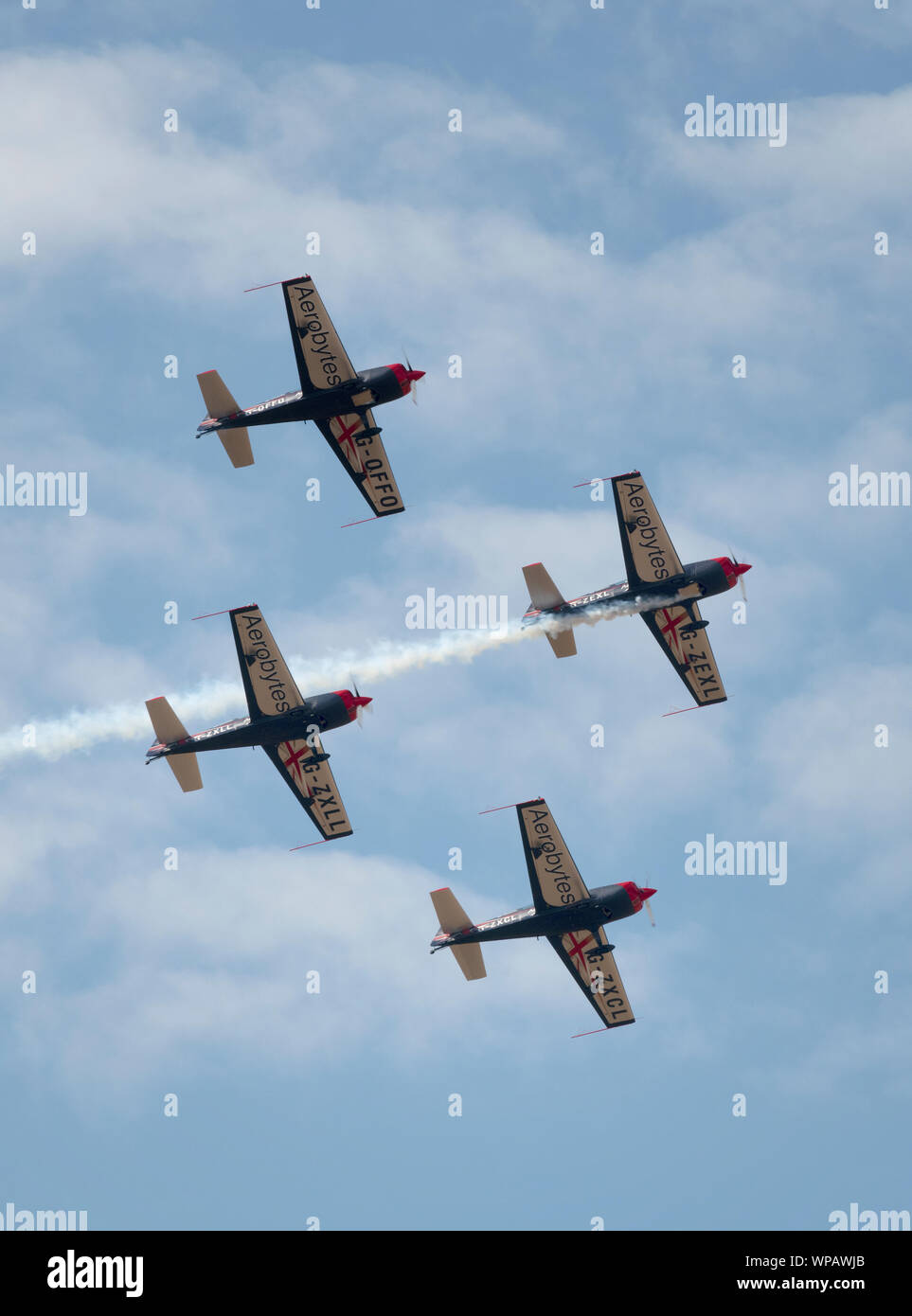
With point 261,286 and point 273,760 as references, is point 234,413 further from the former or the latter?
point 273,760

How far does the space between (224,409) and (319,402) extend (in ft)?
12.0

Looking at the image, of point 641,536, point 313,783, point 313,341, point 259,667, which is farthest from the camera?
point 313,783

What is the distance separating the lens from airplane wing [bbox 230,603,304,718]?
7669 centimetres

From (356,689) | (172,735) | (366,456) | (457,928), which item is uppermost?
(366,456)

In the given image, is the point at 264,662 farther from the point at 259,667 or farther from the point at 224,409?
the point at 224,409

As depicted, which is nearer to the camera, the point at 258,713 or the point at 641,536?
the point at 258,713

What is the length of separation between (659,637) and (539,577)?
611 centimetres

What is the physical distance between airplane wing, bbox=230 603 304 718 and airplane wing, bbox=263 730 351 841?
2339mm

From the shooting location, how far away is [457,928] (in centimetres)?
7894

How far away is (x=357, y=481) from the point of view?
82.2 m

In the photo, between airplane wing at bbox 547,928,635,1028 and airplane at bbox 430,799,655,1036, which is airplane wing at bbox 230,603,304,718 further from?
airplane wing at bbox 547,928,635,1028

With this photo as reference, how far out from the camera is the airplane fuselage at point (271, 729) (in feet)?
253

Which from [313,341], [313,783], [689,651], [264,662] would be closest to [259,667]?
[264,662]
